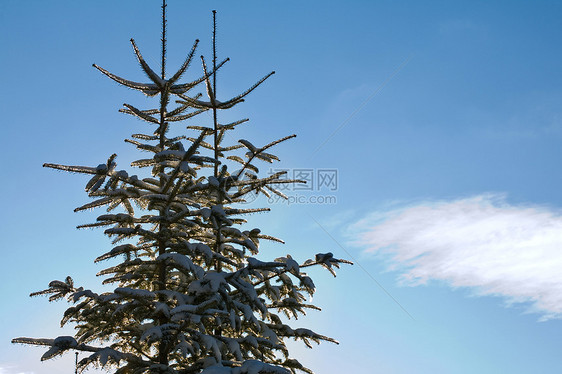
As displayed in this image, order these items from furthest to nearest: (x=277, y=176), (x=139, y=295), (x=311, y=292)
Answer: (x=277, y=176), (x=311, y=292), (x=139, y=295)

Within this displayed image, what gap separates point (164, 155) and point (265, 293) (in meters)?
3.60

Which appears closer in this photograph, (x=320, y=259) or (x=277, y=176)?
(x=320, y=259)

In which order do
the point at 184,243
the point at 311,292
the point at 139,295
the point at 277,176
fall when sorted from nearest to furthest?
the point at 139,295, the point at 184,243, the point at 311,292, the point at 277,176

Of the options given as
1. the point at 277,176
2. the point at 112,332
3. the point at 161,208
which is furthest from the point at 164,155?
the point at 112,332

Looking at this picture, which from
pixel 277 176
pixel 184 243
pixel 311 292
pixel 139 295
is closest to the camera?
pixel 139 295

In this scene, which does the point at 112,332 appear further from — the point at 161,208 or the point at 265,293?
the point at 265,293

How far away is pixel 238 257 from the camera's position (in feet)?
31.8

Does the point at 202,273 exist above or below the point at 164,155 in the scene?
below

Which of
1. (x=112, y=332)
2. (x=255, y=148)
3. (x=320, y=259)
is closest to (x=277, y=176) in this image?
(x=255, y=148)

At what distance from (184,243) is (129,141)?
261 cm

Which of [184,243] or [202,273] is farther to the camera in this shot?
[184,243]

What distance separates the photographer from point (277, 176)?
926cm

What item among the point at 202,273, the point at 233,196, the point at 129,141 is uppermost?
the point at 129,141

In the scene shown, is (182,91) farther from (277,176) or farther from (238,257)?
(238,257)
